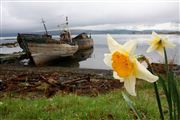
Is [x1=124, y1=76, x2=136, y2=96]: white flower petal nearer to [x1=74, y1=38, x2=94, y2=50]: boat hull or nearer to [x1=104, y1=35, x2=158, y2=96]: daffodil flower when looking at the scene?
[x1=104, y1=35, x2=158, y2=96]: daffodil flower

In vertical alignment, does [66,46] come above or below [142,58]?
below

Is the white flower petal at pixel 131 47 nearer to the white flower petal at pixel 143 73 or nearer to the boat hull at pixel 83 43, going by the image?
the white flower petal at pixel 143 73

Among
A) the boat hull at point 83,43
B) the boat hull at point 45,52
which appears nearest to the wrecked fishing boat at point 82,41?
the boat hull at point 83,43

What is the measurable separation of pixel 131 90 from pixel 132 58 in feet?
0.65

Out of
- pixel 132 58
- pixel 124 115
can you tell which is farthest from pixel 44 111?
pixel 132 58

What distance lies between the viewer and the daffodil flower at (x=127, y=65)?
183cm

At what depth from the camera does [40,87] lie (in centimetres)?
1237

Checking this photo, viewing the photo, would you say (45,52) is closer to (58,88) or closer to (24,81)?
(24,81)

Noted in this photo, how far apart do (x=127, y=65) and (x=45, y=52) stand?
28.9 meters

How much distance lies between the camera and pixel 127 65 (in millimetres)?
1851

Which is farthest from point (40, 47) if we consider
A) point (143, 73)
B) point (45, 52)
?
point (143, 73)

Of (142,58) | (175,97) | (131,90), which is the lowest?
(175,97)

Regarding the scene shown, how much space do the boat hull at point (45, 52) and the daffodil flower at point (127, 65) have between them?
2778 centimetres

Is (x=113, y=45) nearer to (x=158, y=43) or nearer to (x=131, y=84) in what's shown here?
(x=131, y=84)
